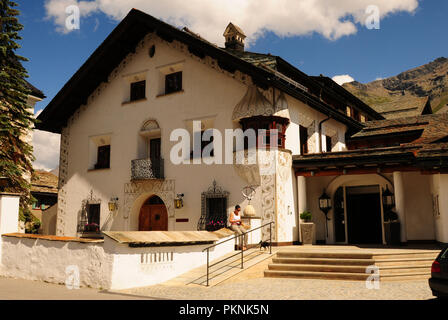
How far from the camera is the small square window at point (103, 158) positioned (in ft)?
73.4

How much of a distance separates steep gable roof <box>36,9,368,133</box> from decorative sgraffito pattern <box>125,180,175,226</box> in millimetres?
5528

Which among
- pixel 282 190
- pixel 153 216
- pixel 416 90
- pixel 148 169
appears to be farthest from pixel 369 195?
pixel 416 90

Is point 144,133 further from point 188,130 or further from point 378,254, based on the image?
point 378,254

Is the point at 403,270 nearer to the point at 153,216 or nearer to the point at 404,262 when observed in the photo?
the point at 404,262

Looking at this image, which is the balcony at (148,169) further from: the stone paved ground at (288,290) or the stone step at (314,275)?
the stone paved ground at (288,290)

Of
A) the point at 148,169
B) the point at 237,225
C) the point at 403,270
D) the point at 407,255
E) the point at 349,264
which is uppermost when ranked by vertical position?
the point at 148,169

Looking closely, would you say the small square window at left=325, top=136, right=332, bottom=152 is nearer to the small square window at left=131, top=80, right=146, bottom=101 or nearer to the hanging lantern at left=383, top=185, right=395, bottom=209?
the hanging lantern at left=383, top=185, right=395, bottom=209

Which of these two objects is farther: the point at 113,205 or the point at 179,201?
the point at 113,205

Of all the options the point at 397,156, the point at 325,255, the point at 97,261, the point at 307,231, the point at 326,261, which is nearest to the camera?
the point at 97,261

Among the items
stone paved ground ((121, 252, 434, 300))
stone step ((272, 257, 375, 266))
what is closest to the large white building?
stone step ((272, 257, 375, 266))

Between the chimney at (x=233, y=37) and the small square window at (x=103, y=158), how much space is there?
8.26m

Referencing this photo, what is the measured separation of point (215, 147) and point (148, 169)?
3367 mm

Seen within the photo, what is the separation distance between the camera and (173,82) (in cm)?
2094

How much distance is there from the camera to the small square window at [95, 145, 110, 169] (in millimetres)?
22359
